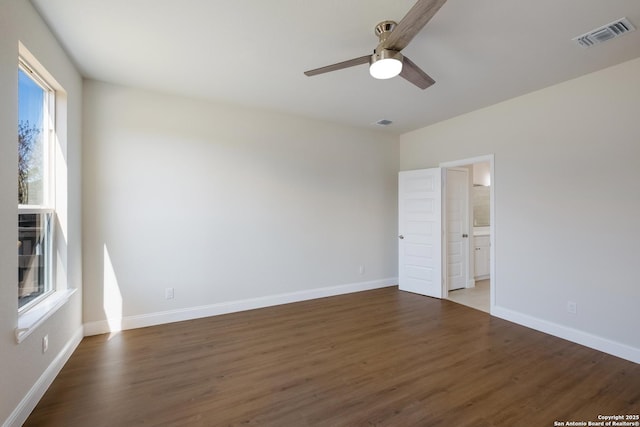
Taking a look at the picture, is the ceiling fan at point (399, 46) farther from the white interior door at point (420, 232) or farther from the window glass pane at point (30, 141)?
the white interior door at point (420, 232)

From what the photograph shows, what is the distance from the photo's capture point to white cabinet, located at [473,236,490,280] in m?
5.67

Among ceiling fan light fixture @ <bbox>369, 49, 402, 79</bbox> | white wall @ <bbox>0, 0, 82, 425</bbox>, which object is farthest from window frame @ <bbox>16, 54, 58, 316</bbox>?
ceiling fan light fixture @ <bbox>369, 49, 402, 79</bbox>

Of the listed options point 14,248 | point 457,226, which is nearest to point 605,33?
point 457,226

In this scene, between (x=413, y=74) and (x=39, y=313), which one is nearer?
(x=39, y=313)

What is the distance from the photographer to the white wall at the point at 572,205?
274cm

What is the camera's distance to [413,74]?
2.21m

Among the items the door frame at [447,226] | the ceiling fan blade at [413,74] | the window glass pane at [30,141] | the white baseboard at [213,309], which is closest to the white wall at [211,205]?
the white baseboard at [213,309]

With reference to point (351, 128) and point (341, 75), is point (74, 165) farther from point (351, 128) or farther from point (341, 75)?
point (351, 128)

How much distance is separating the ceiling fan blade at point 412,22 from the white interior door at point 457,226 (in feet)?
11.3

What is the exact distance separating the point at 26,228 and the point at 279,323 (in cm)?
253

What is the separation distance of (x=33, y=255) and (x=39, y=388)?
39.2 inches

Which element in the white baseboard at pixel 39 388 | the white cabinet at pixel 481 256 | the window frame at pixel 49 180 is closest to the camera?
the white baseboard at pixel 39 388

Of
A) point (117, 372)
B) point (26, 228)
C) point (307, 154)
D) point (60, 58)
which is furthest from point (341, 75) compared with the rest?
point (117, 372)

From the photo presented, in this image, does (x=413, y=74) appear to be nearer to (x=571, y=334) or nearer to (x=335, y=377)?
(x=335, y=377)
